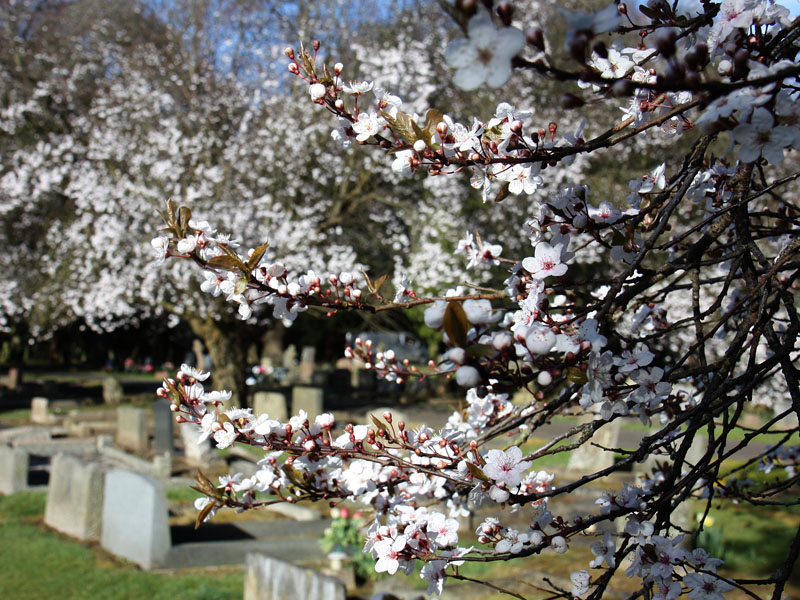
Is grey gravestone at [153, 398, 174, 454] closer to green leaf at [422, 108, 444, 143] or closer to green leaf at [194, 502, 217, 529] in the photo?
green leaf at [194, 502, 217, 529]

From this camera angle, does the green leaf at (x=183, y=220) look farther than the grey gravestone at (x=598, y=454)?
No

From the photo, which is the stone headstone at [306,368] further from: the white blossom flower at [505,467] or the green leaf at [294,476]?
the white blossom flower at [505,467]

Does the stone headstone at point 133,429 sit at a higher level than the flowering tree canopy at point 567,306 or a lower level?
lower

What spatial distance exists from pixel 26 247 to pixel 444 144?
18.5 metres

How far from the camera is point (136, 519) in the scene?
293 inches

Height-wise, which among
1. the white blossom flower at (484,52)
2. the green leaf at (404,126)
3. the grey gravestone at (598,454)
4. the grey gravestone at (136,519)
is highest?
the green leaf at (404,126)

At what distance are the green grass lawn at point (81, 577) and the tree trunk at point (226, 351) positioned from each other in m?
8.03

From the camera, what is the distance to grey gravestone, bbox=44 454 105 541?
8109 millimetres

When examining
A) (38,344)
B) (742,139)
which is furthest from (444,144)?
(38,344)

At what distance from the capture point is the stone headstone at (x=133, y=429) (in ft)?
42.3

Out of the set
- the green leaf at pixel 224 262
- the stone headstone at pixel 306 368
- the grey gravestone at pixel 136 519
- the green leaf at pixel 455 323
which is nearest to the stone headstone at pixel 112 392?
the stone headstone at pixel 306 368

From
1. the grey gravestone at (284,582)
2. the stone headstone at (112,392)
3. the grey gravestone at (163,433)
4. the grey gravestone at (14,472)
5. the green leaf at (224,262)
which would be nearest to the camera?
the green leaf at (224,262)

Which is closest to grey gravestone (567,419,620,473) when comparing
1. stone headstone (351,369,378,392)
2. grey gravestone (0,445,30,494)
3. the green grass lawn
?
the green grass lawn

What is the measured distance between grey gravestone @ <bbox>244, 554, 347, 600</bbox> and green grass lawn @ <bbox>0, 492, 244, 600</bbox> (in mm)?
621
